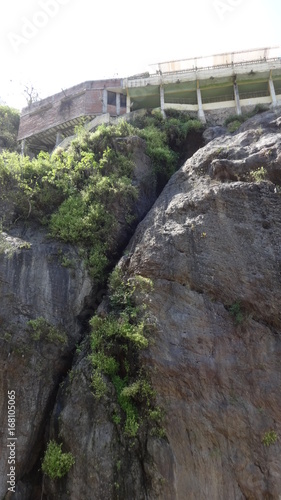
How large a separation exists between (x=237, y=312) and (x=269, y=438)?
2.94 meters

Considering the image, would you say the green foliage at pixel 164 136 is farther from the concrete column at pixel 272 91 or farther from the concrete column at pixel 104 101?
the concrete column at pixel 272 91

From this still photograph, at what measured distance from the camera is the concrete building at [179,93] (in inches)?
768

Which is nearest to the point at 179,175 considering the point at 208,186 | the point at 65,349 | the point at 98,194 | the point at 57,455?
the point at 208,186

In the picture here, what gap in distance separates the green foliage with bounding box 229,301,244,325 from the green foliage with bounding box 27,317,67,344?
447 cm

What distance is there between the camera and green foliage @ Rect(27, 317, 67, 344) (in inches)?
389

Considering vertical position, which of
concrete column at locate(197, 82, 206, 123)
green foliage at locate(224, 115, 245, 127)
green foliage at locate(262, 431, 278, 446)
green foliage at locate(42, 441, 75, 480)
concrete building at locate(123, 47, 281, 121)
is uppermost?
concrete building at locate(123, 47, 281, 121)

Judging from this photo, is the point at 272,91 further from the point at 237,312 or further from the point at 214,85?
the point at 237,312

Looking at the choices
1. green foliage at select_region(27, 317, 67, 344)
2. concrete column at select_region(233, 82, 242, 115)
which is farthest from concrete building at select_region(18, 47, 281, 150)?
green foliage at select_region(27, 317, 67, 344)

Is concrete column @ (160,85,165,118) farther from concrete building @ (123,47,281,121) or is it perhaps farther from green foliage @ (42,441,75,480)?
green foliage @ (42,441,75,480)

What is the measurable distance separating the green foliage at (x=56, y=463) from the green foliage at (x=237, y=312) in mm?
5050

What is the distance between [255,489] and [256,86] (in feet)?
61.2

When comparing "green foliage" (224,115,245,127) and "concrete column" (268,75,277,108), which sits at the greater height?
"concrete column" (268,75,277,108)

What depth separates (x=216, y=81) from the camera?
2014 cm

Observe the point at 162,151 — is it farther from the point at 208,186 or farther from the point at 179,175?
the point at 208,186
